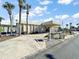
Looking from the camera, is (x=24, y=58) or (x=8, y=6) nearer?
(x=24, y=58)

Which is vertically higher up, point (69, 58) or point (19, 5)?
point (19, 5)

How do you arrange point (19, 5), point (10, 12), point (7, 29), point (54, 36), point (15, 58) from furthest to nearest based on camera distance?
point (7, 29)
point (10, 12)
point (19, 5)
point (54, 36)
point (15, 58)

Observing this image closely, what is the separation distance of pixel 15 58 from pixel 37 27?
80.4 meters

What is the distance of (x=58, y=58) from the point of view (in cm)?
1431

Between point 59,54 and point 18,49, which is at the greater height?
point 18,49

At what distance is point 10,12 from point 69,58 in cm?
6311

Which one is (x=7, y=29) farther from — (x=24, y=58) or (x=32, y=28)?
(x=24, y=58)

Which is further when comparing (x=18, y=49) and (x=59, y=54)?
(x=18, y=49)

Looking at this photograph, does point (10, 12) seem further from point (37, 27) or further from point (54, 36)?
point (54, 36)

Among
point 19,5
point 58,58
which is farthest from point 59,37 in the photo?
point 58,58

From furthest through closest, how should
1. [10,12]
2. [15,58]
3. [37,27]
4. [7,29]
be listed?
1. [37,27]
2. [7,29]
3. [10,12]
4. [15,58]

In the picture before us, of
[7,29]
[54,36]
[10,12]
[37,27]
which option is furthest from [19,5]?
[37,27]

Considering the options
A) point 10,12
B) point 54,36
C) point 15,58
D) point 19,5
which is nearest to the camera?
point 15,58

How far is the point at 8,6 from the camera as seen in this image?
76.4 meters
